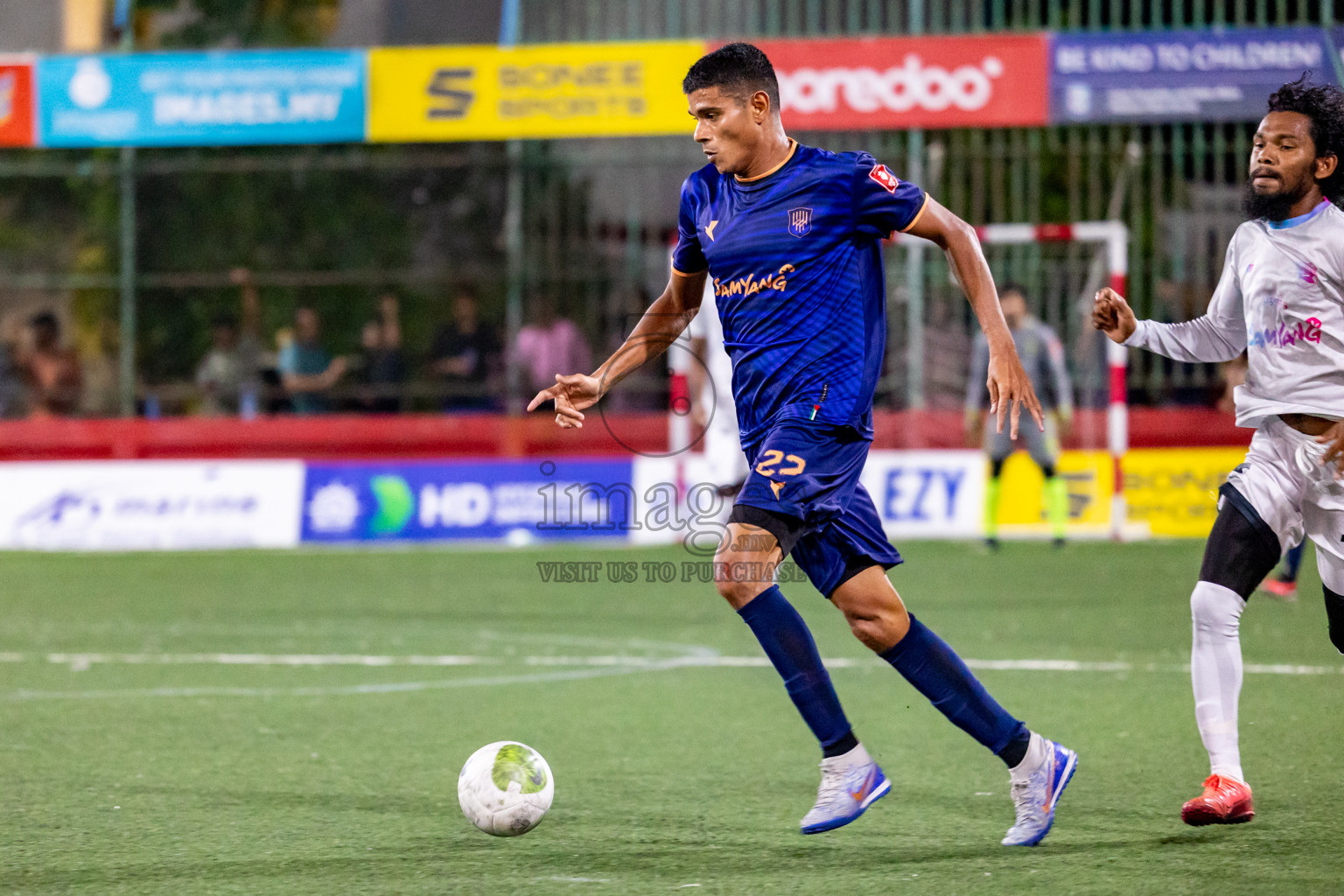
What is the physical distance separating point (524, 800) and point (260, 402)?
14351 millimetres

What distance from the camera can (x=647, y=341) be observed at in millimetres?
5590

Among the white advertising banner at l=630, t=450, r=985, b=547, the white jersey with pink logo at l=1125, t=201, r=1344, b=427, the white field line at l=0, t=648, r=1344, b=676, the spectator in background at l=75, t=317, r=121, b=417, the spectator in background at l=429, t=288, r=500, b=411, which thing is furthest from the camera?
the spectator in background at l=75, t=317, r=121, b=417

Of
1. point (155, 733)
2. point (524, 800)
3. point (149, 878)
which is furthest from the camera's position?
point (155, 733)

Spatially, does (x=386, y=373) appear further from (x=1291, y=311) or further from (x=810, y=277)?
(x=1291, y=311)

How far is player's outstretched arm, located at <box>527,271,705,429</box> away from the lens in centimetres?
538

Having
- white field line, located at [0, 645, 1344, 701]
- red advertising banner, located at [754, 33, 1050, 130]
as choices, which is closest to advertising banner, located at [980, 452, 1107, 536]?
red advertising banner, located at [754, 33, 1050, 130]

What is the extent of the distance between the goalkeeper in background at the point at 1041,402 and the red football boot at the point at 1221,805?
31.4 ft

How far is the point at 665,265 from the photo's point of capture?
18.5 m

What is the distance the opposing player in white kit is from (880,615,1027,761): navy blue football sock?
619 mm

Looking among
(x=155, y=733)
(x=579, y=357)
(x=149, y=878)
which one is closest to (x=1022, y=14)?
(x=579, y=357)

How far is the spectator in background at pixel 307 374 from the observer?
1828 centimetres

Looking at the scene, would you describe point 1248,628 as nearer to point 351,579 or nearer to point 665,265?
point 351,579

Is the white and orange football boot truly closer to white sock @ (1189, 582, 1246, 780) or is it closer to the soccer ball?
the soccer ball

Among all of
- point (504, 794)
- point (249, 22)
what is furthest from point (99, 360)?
point (504, 794)
